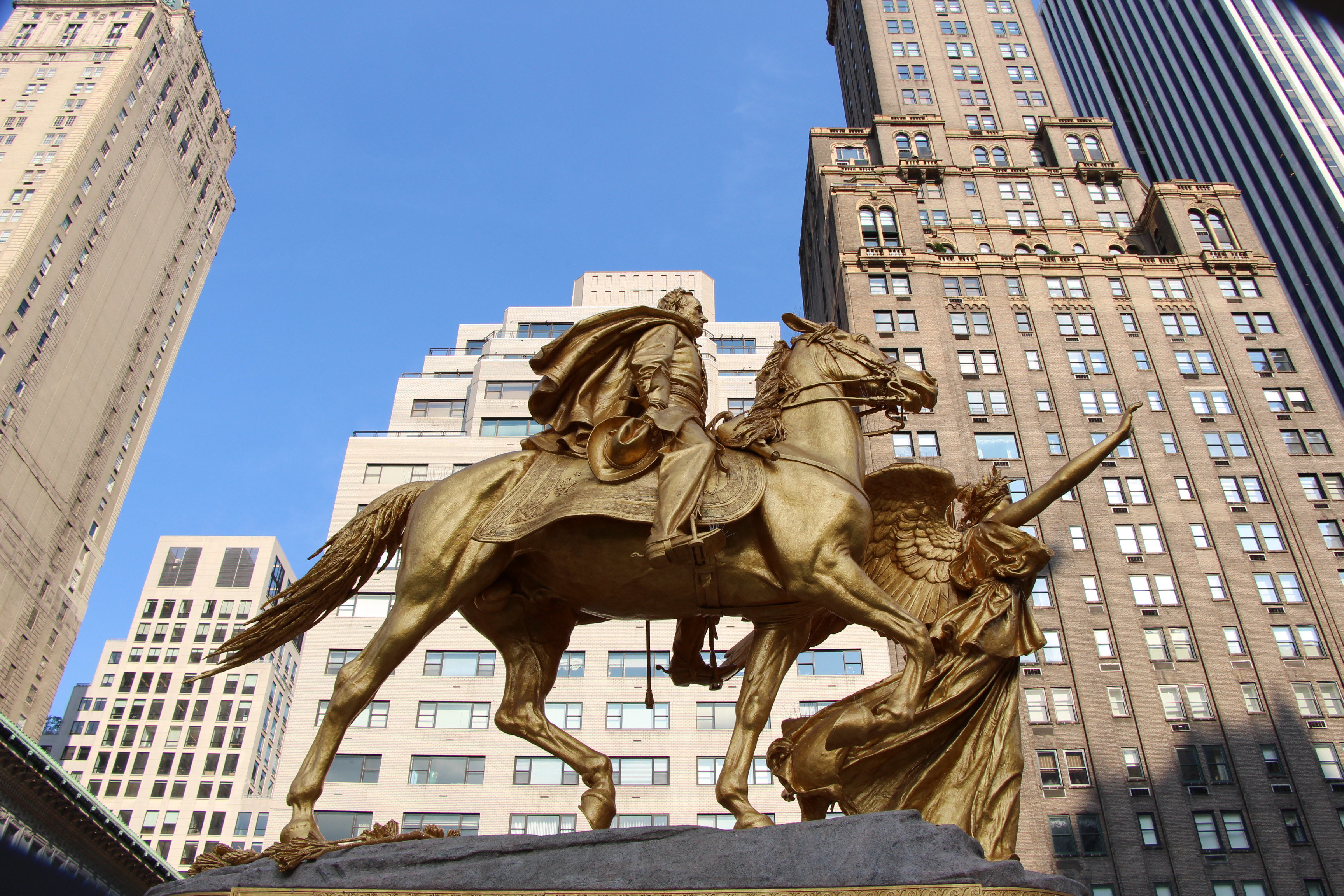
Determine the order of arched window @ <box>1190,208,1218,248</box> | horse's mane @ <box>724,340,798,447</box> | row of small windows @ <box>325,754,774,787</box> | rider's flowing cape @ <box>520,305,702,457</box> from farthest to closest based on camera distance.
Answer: arched window @ <box>1190,208,1218,248</box>, row of small windows @ <box>325,754,774,787</box>, rider's flowing cape @ <box>520,305,702,457</box>, horse's mane @ <box>724,340,798,447</box>

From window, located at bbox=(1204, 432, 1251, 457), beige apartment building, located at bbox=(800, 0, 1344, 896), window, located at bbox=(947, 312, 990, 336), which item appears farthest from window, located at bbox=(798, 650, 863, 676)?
window, located at bbox=(947, 312, 990, 336)

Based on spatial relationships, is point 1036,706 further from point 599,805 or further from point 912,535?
point 599,805

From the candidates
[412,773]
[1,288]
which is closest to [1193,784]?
[412,773]

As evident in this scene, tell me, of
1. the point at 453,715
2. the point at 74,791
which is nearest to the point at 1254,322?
the point at 453,715

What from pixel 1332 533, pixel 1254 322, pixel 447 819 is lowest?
pixel 447 819

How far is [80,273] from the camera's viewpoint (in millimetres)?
93188

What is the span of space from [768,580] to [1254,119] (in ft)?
388

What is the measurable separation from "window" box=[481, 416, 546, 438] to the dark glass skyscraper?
67.3 m

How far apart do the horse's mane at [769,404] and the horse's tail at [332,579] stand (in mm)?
2830

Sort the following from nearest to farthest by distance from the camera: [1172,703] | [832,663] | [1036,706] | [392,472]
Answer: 1. [832,663]
2. [1172,703]
3. [1036,706]
4. [392,472]

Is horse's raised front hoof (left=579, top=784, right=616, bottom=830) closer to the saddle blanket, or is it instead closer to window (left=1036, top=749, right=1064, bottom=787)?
the saddle blanket

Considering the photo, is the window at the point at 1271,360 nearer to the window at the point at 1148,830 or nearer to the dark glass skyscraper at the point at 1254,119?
the window at the point at 1148,830

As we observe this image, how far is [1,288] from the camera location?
81.2m

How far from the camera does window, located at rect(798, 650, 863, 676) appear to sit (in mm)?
46562
